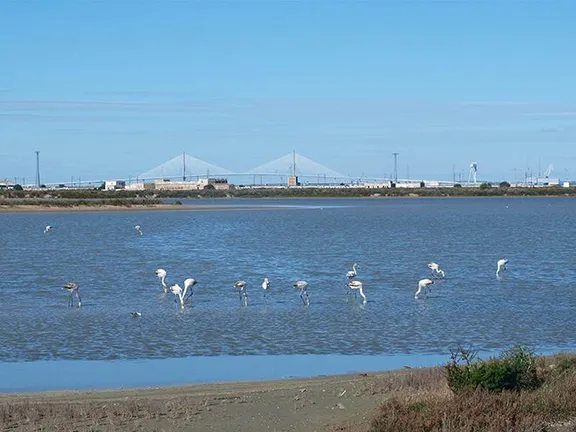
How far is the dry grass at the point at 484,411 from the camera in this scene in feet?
26.5

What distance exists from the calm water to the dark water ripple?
1.5 inches

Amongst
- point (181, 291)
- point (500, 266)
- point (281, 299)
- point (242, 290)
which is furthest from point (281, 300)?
point (500, 266)

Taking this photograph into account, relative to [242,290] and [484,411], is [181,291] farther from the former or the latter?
[484,411]

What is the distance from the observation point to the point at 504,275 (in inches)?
1081

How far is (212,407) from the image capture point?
1057 centimetres

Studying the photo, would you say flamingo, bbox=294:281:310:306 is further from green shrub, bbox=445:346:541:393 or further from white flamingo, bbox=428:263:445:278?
green shrub, bbox=445:346:541:393

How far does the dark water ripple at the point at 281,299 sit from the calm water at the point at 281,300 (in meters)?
0.04

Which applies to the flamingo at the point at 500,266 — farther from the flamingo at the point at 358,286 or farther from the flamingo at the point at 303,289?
the flamingo at the point at 303,289

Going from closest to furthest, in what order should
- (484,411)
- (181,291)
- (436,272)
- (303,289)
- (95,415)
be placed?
(484,411) < (95,415) < (181,291) < (303,289) < (436,272)

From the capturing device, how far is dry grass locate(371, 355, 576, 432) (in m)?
8.07

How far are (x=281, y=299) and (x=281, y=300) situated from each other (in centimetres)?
17

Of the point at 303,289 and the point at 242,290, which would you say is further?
the point at 242,290

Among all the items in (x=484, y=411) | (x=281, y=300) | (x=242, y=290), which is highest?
(x=484, y=411)

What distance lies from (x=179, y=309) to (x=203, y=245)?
21333 millimetres
